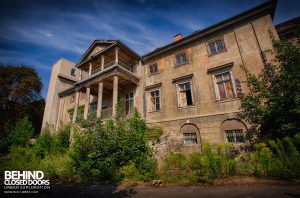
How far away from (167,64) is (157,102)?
388 centimetres

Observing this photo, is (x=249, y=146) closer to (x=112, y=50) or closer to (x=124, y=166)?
(x=124, y=166)

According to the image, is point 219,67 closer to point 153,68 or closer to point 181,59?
point 181,59

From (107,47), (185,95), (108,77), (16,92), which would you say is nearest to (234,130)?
(185,95)

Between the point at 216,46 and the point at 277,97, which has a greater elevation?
the point at 216,46

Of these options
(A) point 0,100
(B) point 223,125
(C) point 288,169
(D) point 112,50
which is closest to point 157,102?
(B) point 223,125

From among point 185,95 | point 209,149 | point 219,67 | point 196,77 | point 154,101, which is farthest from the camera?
point 154,101

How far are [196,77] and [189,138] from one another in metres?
5.06

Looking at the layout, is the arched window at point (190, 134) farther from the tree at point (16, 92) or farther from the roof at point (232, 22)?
the tree at point (16, 92)

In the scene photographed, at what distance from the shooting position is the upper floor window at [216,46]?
11.7 meters

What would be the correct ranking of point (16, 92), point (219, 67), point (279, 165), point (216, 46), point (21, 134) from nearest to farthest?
1. point (279, 165)
2. point (219, 67)
3. point (216, 46)
4. point (21, 134)
5. point (16, 92)

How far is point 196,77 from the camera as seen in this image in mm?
12273

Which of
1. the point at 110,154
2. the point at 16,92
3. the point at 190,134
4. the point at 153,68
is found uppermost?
the point at 16,92

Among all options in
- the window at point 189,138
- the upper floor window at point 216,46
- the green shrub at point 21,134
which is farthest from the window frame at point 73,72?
the upper floor window at point 216,46

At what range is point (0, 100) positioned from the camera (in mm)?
21453
